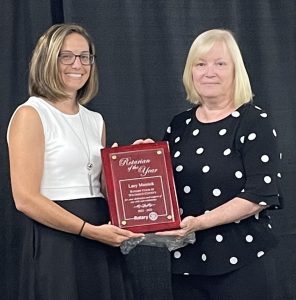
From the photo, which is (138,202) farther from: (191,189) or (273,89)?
(273,89)

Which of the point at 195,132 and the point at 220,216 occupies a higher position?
the point at 195,132

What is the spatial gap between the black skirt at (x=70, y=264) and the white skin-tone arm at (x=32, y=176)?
0.05m

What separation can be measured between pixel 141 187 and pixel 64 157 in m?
0.24

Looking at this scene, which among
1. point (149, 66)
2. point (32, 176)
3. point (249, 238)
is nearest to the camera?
point (32, 176)

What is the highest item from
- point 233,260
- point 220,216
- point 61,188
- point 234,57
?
point 234,57

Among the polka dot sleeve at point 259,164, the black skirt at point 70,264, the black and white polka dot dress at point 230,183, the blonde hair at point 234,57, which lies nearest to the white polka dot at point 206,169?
the black and white polka dot dress at point 230,183

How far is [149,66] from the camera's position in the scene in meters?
2.65

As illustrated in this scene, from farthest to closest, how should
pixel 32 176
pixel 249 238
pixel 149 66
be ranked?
pixel 149 66
pixel 249 238
pixel 32 176

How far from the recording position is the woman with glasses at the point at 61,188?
6.22ft

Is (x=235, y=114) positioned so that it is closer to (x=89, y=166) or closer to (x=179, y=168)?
(x=179, y=168)

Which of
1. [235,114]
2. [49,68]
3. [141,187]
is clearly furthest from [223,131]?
[49,68]

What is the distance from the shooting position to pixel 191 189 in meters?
2.03

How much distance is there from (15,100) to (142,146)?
758 millimetres

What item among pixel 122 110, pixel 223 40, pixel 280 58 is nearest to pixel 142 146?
pixel 223 40
